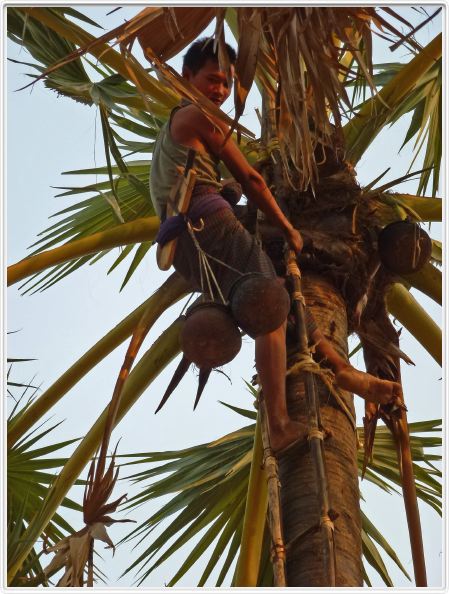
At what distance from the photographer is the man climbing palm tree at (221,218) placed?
4.05 metres

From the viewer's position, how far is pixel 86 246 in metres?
4.87

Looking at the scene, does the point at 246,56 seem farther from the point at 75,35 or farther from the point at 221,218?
the point at 75,35

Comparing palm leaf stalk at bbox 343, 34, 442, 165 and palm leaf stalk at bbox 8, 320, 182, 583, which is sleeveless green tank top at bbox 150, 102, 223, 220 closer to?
palm leaf stalk at bbox 8, 320, 182, 583

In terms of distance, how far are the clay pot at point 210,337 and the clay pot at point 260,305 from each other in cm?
5

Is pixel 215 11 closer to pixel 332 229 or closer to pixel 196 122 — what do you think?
pixel 196 122

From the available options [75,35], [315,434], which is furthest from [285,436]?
[75,35]

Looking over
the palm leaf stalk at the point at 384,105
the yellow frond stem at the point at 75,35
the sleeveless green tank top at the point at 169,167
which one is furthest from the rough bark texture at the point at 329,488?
the yellow frond stem at the point at 75,35

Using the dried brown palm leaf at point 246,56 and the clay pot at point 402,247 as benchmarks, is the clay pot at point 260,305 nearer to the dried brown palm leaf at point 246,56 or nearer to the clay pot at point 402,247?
the dried brown palm leaf at point 246,56

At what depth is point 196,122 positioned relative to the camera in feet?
14.0

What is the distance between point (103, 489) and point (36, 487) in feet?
5.79

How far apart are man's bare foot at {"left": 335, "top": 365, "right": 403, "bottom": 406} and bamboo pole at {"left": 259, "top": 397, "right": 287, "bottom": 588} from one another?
1.45ft

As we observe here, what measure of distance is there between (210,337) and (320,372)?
48 centimetres

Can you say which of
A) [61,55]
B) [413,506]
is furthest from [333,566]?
[61,55]

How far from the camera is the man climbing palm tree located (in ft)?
13.3
